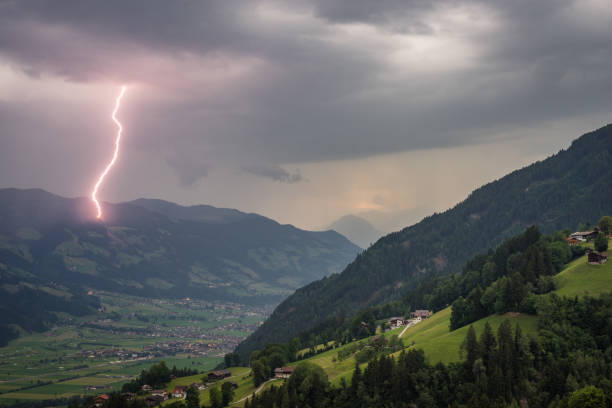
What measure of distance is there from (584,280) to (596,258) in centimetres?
1057

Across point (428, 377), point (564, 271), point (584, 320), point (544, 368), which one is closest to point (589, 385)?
point (544, 368)

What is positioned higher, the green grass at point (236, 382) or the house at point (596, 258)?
the house at point (596, 258)

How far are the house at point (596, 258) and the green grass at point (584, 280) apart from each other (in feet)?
3.19

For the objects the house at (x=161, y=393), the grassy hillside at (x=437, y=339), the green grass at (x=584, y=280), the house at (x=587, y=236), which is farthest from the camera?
the house at (x=587, y=236)

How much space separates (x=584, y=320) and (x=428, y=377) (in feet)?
104

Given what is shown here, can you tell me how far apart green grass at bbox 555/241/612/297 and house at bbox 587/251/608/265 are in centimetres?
97

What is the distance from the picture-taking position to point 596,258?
123938mm

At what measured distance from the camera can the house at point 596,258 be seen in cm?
12374

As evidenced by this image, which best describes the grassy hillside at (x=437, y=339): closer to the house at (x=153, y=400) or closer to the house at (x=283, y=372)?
the house at (x=283, y=372)

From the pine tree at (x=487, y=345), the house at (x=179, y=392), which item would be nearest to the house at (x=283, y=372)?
the house at (x=179, y=392)

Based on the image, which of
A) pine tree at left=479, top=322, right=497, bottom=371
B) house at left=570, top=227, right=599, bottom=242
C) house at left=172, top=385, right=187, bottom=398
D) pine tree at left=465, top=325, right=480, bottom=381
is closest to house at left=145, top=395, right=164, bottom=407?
house at left=172, top=385, right=187, bottom=398

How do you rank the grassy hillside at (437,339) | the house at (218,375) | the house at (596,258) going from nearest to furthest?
1. the grassy hillside at (437,339)
2. the house at (596,258)
3. the house at (218,375)

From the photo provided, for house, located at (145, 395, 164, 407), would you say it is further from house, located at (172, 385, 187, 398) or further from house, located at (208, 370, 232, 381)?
house, located at (208, 370, 232, 381)

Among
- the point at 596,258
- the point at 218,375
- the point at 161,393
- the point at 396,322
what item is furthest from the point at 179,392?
the point at 596,258
